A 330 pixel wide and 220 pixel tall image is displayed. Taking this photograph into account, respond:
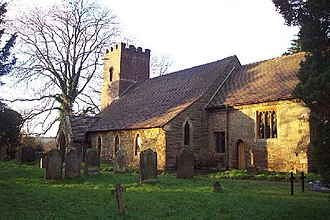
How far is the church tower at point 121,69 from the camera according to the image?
35562 millimetres

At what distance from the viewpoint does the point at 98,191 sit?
11.6 m

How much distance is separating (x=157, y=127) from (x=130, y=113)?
244 inches

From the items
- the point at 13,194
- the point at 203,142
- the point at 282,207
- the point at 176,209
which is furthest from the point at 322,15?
the point at 203,142

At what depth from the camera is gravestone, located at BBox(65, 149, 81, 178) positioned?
51.0ft

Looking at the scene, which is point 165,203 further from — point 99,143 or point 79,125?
point 79,125

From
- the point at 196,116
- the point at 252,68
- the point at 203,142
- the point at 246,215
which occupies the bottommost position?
the point at 246,215

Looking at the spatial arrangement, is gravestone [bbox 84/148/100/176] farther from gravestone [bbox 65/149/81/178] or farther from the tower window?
the tower window

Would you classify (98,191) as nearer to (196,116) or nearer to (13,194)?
(13,194)

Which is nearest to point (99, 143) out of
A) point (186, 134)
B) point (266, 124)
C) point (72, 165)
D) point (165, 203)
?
point (186, 134)

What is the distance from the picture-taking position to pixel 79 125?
2964 cm

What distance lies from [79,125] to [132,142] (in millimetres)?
7246

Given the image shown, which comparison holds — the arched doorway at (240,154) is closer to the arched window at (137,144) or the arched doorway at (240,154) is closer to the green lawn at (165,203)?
the arched window at (137,144)

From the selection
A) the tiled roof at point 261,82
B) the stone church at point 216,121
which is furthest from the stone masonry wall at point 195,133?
the tiled roof at point 261,82

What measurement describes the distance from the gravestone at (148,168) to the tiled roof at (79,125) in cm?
1580
